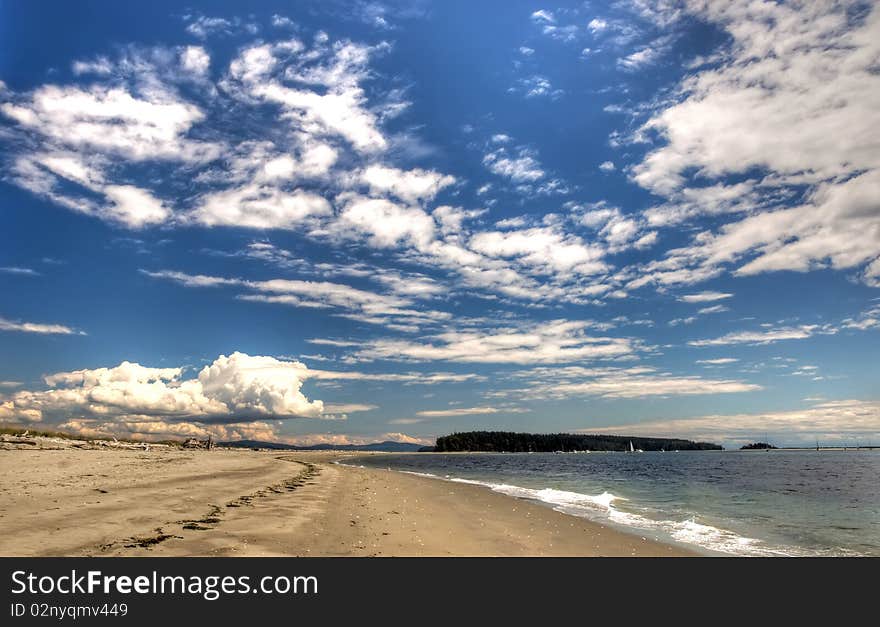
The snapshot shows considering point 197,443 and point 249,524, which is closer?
point 249,524

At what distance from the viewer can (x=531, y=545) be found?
1515cm

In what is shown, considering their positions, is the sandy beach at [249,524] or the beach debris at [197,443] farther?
the beach debris at [197,443]

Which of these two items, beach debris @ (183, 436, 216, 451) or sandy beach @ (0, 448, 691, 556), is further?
beach debris @ (183, 436, 216, 451)

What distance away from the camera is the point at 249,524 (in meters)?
15.3

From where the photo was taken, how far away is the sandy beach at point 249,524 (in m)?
11.9

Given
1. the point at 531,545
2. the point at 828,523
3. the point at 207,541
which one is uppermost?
the point at 207,541

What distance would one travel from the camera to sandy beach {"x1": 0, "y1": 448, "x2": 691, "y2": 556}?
39.0ft

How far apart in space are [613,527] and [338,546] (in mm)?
12916
